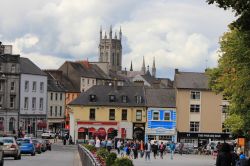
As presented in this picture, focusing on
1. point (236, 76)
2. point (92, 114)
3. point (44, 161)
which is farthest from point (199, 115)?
point (44, 161)

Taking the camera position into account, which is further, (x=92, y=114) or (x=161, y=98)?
(x=161, y=98)

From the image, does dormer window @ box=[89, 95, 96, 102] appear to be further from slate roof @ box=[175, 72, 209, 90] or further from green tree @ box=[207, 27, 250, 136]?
green tree @ box=[207, 27, 250, 136]

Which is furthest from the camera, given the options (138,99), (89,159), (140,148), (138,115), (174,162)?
(138,99)

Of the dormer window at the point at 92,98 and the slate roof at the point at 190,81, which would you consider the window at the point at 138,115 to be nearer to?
the dormer window at the point at 92,98

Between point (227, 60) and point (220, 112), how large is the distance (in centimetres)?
4661

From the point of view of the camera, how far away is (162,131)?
10825 cm

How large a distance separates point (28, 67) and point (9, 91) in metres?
7.70

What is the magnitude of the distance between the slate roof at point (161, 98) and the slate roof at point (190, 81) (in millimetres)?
2943

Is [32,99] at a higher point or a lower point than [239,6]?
higher

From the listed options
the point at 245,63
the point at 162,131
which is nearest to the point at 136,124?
the point at 162,131

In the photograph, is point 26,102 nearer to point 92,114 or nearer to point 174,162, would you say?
point 92,114

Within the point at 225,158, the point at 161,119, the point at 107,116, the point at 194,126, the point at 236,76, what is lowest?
the point at 225,158

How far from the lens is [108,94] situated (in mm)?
112188

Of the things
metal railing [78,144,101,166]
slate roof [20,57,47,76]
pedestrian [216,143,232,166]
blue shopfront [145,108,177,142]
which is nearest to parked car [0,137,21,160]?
metal railing [78,144,101,166]
